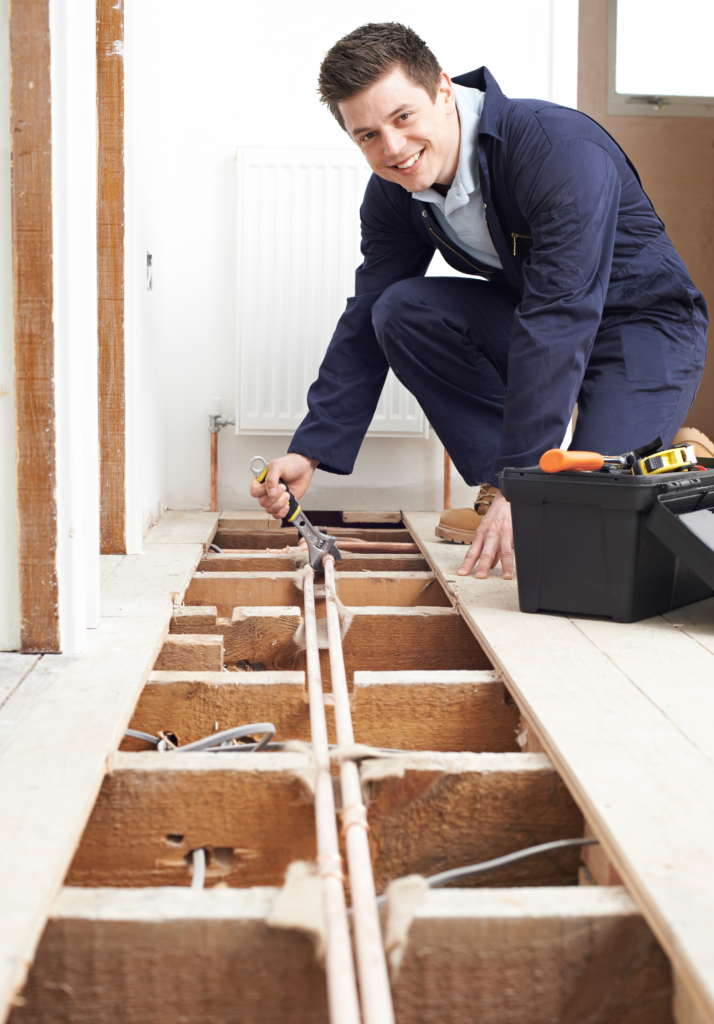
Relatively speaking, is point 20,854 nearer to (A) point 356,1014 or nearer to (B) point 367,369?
(A) point 356,1014

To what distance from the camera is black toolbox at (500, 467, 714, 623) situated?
1248mm

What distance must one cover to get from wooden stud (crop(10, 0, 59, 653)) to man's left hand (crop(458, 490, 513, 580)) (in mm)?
798

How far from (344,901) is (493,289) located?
1650 mm

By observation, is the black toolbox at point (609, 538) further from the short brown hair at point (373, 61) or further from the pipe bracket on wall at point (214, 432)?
the pipe bracket on wall at point (214, 432)

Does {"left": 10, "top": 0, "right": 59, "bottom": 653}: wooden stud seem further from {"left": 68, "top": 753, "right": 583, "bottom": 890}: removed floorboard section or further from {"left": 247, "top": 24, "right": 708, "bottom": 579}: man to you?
{"left": 247, "top": 24, "right": 708, "bottom": 579}: man

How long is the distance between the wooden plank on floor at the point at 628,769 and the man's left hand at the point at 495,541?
250 mm

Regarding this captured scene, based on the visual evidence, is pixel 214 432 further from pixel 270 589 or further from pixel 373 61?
pixel 373 61

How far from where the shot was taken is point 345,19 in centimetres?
253

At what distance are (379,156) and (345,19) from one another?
1.19m

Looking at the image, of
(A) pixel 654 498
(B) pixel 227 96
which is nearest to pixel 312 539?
(A) pixel 654 498

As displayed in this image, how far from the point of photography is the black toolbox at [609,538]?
4.09ft

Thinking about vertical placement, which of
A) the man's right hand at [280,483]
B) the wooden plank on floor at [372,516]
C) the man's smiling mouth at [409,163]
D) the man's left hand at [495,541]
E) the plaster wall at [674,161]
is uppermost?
the plaster wall at [674,161]

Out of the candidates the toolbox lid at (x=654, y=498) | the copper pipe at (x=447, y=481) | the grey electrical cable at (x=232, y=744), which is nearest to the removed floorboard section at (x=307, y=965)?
→ the grey electrical cable at (x=232, y=744)

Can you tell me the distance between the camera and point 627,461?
4.22ft
